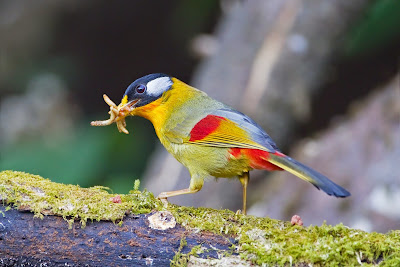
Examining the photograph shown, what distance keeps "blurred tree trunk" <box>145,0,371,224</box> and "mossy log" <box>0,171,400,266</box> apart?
3221 millimetres

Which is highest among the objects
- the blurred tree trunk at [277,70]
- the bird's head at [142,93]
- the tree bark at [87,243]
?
the blurred tree trunk at [277,70]

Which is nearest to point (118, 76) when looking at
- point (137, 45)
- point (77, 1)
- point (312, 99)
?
point (137, 45)

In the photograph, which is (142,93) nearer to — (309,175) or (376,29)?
(309,175)

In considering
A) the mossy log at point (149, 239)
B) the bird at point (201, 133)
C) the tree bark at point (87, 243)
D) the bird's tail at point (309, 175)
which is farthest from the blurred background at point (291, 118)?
the tree bark at point (87, 243)

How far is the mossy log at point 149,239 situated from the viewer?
2.47 metres

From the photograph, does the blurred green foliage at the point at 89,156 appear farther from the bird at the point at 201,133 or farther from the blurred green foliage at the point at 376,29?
the blurred green foliage at the point at 376,29

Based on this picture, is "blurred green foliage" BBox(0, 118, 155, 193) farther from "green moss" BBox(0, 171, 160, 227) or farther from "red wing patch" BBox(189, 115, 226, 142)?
"green moss" BBox(0, 171, 160, 227)

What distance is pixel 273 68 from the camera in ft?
19.9

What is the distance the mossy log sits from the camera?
2.47 meters

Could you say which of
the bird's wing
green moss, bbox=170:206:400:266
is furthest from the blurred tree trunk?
green moss, bbox=170:206:400:266

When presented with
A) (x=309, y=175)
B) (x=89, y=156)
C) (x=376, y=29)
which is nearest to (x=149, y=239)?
(x=309, y=175)

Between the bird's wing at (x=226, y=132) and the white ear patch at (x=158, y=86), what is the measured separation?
0.35 metres

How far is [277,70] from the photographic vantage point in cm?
607

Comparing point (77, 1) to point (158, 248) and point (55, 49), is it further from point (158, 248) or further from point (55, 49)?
point (158, 248)
